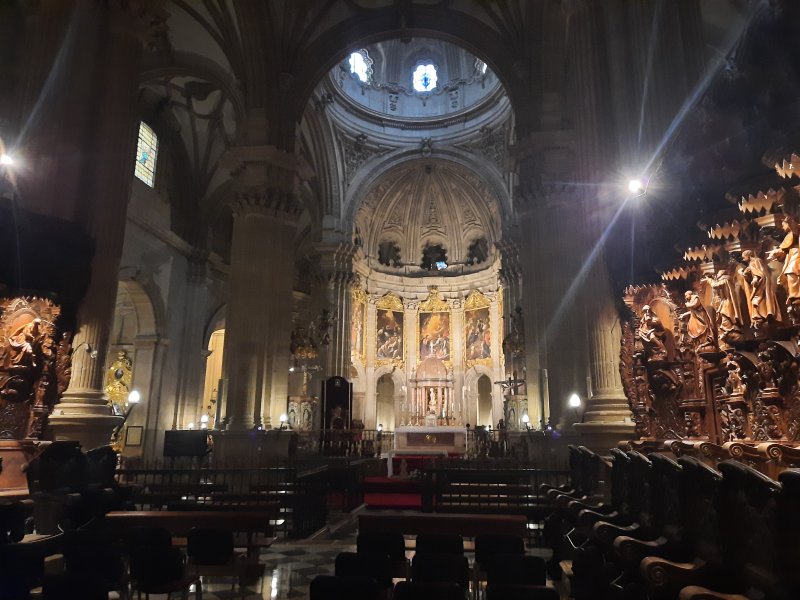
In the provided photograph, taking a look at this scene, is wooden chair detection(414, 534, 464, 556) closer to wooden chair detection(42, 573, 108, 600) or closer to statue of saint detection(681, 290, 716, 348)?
wooden chair detection(42, 573, 108, 600)

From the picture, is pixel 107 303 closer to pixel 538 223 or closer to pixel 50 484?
pixel 50 484

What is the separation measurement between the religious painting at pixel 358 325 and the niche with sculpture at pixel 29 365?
20899 millimetres

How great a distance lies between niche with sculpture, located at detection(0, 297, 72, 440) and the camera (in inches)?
259

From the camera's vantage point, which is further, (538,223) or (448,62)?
(448,62)

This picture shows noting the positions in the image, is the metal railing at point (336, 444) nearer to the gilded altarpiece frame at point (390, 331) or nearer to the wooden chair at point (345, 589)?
the gilded altarpiece frame at point (390, 331)

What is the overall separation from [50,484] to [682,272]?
7338 mm

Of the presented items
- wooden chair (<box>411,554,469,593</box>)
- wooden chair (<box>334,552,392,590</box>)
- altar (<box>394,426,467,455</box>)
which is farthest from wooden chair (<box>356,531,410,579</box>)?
altar (<box>394,426,467,455</box>)

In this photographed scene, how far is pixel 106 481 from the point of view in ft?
22.6

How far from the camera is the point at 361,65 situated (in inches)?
1056

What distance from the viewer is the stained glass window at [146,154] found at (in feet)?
63.5

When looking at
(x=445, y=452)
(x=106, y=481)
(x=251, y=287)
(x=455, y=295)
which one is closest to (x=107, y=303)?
(x=106, y=481)

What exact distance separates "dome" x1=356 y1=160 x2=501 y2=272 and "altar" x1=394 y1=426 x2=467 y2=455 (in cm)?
1165

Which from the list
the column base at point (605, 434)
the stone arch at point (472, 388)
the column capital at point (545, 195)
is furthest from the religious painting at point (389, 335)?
the column base at point (605, 434)

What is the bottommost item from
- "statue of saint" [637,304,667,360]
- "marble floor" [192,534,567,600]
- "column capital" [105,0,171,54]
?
"marble floor" [192,534,567,600]
